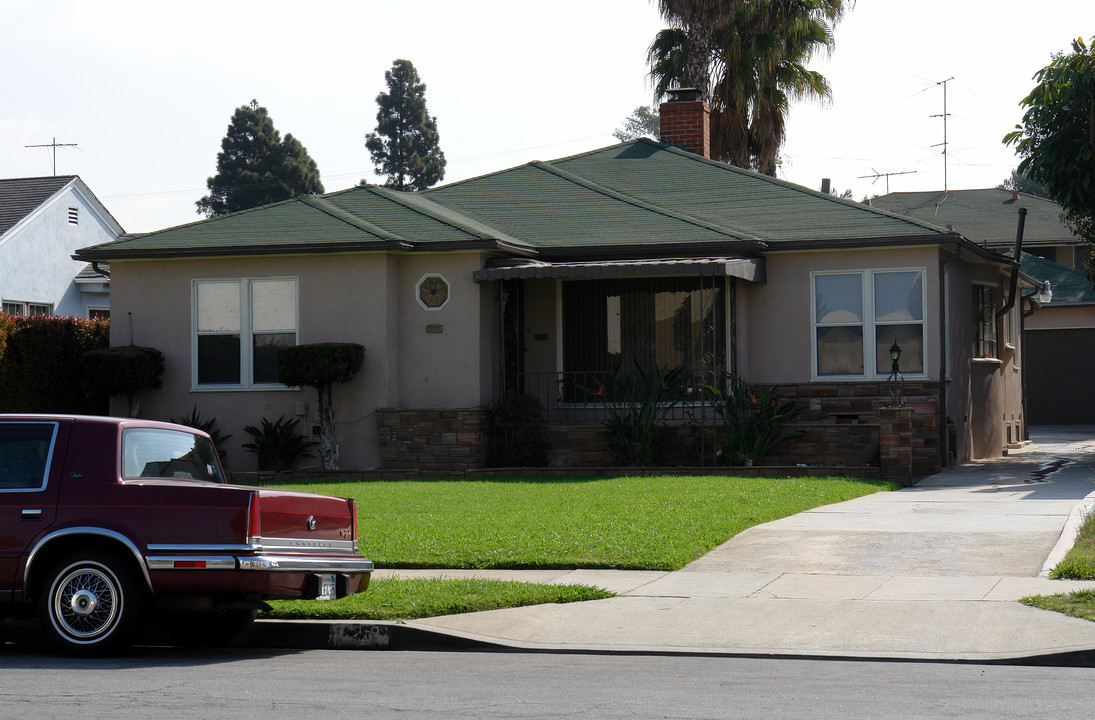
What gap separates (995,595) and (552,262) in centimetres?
1170

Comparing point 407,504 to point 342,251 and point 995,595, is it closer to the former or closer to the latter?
point 342,251

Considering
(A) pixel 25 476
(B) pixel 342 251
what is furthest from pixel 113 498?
(B) pixel 342 251

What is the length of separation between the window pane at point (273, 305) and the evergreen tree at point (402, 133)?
160ft

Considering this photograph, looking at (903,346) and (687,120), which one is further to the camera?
(687,120)

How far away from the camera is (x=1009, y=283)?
24.4m

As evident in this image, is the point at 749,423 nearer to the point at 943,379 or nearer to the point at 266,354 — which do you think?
the point at 943,379

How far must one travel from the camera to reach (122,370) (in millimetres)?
18672

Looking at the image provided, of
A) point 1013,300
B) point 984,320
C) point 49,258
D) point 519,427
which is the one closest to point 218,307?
point 519,427

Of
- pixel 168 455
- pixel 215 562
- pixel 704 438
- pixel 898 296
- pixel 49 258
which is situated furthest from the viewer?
pixel 49 258

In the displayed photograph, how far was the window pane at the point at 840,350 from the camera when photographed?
19281 mm

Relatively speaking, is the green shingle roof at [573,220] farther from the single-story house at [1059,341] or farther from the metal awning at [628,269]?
the single-story house at [1059,341]

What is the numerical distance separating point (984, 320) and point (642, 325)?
22.0 ft

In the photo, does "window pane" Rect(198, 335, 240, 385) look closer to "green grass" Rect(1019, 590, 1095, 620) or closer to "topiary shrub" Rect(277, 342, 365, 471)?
"topiary shrub" Rect(277, 342, 365, 471)

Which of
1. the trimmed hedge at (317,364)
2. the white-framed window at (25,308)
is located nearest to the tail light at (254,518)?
the trimmed hedge at (317,364)
